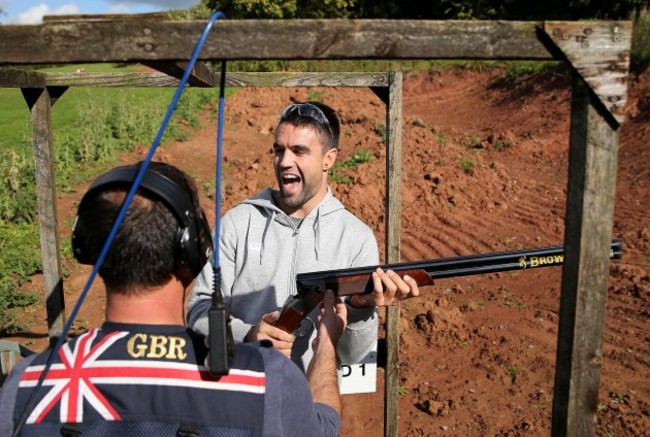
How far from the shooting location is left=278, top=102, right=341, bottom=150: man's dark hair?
120 inches

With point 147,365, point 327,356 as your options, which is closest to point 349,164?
point 327,356

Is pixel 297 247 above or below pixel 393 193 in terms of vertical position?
below

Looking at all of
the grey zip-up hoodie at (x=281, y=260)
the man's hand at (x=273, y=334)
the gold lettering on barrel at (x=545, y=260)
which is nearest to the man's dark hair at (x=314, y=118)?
the grey zip-up hoodie at (x=281, y=260)

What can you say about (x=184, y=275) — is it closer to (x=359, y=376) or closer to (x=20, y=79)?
(x=359, y=376)

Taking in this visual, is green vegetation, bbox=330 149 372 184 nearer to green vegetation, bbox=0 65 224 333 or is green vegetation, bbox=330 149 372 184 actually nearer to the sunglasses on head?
green vegetation, bbox=0 65 224 333

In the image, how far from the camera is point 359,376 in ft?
10.7

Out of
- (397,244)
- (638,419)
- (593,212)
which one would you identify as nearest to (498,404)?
(638,419)

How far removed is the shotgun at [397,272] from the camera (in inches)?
103

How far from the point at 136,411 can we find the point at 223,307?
0.34 m

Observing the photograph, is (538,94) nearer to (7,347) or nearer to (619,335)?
(619,335)

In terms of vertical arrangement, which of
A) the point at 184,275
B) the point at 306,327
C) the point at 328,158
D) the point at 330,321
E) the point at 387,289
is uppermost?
the point at 328,158

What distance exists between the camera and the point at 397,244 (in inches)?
141

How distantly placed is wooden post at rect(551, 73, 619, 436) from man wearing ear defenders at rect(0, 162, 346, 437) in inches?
32.7

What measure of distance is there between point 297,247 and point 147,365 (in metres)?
1.50
